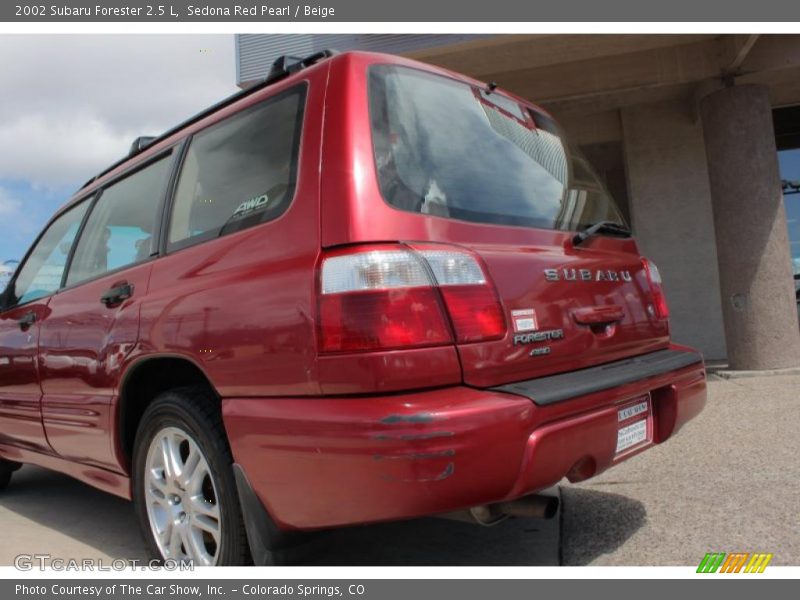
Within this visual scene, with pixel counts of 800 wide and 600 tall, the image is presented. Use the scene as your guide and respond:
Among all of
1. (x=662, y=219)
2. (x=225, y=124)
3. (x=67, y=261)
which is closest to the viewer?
(x=225, y=124)

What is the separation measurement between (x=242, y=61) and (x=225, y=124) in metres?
5.67

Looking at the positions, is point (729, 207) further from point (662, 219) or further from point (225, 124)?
point (225, 124)

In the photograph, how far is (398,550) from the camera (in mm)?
2982

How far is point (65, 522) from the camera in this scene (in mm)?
3859

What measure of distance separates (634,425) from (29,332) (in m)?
3.12

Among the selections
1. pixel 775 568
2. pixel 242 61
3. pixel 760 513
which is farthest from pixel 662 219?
pixel 775 568

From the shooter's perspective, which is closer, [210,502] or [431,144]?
[431,144]

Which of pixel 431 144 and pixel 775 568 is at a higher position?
pixel 431 144

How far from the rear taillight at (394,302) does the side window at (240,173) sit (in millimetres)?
411

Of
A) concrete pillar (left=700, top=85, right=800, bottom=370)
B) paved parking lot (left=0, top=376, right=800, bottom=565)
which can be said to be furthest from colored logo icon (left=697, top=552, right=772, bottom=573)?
concrete pillar (left=700, top=85, right=800, bottom=370)

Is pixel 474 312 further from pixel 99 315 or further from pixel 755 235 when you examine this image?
pixel 755 235

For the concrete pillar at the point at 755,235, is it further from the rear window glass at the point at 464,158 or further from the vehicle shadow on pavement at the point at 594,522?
the rear window glass at the point at 464,158

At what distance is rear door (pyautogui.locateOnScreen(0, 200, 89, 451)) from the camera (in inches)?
142

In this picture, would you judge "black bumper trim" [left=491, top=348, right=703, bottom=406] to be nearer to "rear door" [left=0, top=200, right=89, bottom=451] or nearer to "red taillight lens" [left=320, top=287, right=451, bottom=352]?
"red taillight lens" [left=320, top=287, right=451, bottom=352]
